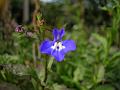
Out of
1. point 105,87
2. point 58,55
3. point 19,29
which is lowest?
point 105,87

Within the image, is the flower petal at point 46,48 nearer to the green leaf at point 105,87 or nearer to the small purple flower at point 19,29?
the small purple flower at point 19,29

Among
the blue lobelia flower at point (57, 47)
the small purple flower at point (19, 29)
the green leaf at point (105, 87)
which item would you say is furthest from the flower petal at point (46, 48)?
the green leaf at point (105, 87)

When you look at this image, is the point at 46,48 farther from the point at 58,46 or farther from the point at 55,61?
the point at 55,61

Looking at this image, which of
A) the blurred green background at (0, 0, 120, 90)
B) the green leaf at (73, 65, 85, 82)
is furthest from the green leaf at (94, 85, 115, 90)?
the green leaf at (73, 65, 85, 82)

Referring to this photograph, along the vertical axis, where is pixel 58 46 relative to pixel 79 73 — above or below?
above

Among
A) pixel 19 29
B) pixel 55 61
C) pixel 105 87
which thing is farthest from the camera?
pixel 55 61

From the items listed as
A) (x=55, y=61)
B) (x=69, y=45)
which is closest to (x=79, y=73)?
(x=55, y=61)

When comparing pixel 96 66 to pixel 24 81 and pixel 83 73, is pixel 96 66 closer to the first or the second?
pixel 83 73

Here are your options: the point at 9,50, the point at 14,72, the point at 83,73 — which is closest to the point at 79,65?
the point at 83,73

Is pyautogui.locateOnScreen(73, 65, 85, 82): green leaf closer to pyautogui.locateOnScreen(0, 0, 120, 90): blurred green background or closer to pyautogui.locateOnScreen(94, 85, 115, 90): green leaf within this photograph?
pyautogui.locateOnScreen(0, 0, 120, 90): blurred green background
